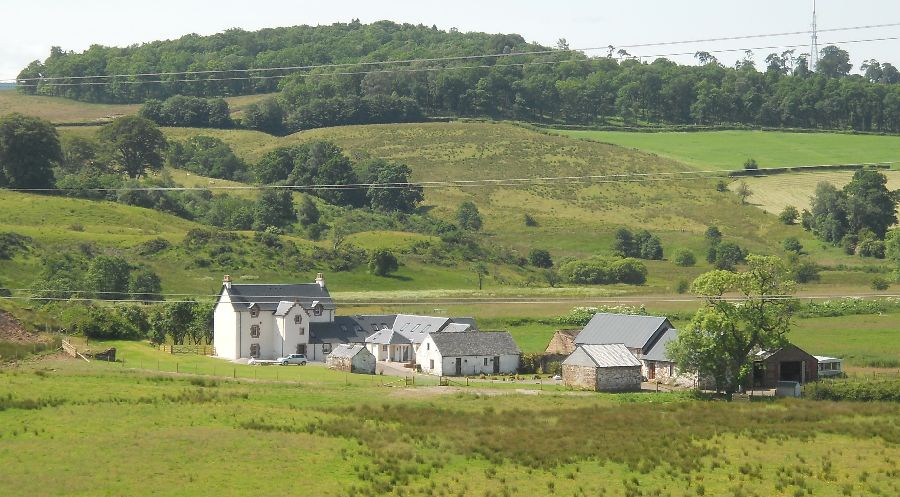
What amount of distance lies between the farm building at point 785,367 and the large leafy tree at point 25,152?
93.9m

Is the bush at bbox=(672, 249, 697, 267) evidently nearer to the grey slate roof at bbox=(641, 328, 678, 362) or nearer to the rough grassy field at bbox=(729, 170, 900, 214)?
the rough grassy field at bbox=(729, 170, 900, 214)

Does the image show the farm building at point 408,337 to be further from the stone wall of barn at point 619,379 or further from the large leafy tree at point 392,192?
the large leafy tree at point 392,192

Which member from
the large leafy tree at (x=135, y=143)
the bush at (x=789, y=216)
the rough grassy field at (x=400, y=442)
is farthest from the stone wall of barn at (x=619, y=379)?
the large leafy tree at (x=135, y=143)

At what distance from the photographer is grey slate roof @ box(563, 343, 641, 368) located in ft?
241

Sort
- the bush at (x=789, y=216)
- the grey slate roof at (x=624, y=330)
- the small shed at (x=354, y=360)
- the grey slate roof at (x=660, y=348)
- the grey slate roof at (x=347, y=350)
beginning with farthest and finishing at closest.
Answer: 1. the bush at (x=789, y=216)
2. the grey slate roof at (x=624, y=330)
3. the grey slate roof at (x=347, y=350)
4. the small shed at (x=354, y=360)
5. the grey slate roof at (x=660, y=348)

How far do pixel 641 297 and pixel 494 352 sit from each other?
1206 inches

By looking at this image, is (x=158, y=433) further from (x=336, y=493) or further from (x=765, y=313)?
(x=765, y=313)

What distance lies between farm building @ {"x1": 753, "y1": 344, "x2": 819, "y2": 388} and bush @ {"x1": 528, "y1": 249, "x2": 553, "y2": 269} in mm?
64784

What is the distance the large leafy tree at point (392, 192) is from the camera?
547 feet

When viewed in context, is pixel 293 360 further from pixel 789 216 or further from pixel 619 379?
pixel 789 216

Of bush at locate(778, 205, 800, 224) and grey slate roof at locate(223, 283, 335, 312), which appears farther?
bush at locate(778, 205, 800, 224)

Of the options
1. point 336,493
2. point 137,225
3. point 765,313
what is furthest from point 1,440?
point 137,225

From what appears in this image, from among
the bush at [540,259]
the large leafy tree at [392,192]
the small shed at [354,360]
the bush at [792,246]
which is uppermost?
the large leafy tree at [392,192]

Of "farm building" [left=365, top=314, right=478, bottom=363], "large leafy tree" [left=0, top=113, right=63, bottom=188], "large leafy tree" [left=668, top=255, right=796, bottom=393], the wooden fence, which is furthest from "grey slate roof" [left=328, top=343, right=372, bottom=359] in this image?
"large leafy tree" [left=0, top=113, right=63, bottom=188]
